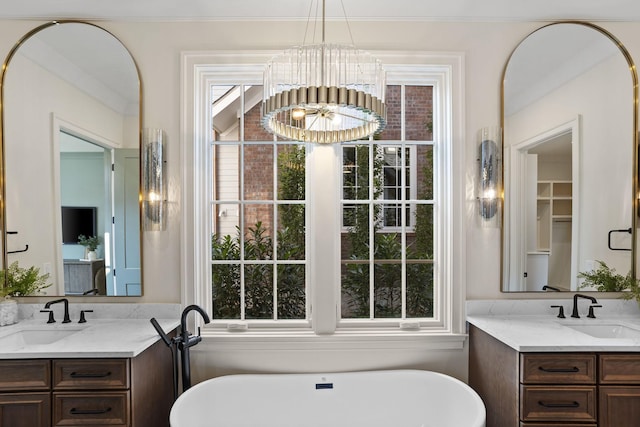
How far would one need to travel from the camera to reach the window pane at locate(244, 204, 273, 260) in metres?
2.33

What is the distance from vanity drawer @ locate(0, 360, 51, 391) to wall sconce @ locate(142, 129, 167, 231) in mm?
836

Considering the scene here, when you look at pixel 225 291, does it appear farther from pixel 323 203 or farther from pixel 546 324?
pixel 546 324

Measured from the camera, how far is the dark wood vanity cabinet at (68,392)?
1625 millimetres

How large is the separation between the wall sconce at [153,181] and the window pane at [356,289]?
1.22 meters

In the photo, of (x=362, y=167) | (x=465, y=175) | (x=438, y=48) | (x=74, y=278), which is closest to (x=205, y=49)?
(x=362, y=167)

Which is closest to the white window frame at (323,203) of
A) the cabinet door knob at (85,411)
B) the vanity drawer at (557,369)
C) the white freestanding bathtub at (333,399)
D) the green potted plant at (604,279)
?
the white freestanding bathtub at (333,399)

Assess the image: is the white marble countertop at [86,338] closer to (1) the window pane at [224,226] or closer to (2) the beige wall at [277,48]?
(2) the beige wall at [277,48]

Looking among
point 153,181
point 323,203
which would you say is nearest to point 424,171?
point 323,203

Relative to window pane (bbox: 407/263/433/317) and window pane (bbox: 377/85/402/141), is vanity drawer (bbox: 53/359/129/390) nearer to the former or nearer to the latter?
window pane (bbox: 407/263/433/317)

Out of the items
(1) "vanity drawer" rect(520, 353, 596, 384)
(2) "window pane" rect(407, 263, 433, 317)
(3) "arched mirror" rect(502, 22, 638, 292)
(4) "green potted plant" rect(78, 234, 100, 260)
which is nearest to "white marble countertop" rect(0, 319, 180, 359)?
(4) "green potted plant" rect(78, 234, 100, 260)

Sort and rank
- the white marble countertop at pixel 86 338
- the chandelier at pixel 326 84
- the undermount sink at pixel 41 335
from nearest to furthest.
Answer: the chandelier at pixel 326 84 < the white marble countertop at pixel 86 338 < the undermount sink at pixel 41 335

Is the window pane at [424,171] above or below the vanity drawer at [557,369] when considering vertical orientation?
above

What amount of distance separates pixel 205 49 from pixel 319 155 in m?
0.96

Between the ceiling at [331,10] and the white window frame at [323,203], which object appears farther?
the white window frame at [323,203]
